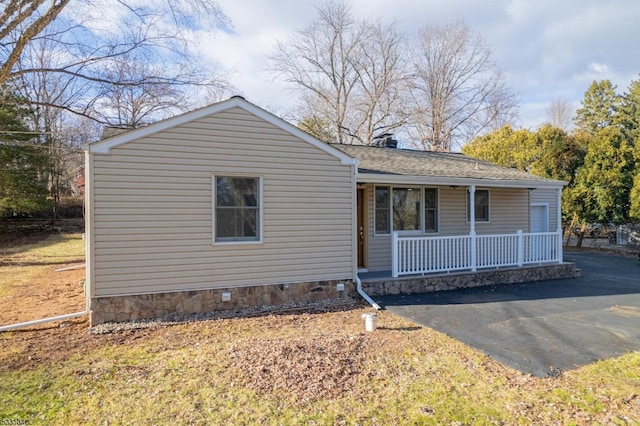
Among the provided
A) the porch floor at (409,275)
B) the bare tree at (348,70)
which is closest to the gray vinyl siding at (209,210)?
the porch floor at (409,275)

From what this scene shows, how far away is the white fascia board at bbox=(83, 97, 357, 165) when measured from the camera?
5.95m

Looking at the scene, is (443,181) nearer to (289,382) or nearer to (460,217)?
(460,217)

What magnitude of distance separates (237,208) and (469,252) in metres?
5.93

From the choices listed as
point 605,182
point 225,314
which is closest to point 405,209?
point 225,314

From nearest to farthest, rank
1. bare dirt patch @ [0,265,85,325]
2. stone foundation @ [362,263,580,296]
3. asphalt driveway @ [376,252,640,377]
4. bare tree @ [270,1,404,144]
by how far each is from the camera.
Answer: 1. asphalt driveway @ [376,252,640,377]
2. bare dirt patch @ [0,265,85,325]
3. stone foundation @ [362,263,580,296]
4. bare tree @ [270,1,404,144]

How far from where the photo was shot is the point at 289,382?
3861mm

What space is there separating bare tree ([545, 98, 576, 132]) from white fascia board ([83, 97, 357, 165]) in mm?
37590

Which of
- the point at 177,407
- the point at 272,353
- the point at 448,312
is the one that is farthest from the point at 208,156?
the point at 448,312

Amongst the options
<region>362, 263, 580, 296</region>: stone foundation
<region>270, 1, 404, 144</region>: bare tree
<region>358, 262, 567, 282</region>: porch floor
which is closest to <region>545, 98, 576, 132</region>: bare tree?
<region>270, 1, 404, 144</region>: bare tree

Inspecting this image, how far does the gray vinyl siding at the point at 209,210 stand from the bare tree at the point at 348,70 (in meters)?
19.4

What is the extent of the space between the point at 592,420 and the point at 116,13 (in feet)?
49.0

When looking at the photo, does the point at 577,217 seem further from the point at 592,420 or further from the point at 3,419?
the point at 3,419

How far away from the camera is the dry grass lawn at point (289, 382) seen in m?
3.31

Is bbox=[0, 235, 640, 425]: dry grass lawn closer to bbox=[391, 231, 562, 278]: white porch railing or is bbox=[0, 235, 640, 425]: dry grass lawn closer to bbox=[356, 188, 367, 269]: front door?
bbox=[391, 231, 562, 278]: white porch railing
